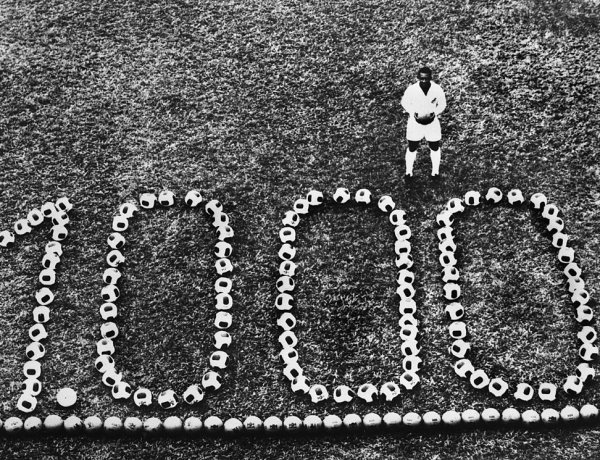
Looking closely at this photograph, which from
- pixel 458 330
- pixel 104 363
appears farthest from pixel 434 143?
pixel 104 363

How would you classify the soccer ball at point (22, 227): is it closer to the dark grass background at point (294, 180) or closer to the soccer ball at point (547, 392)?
the dark grass background at point (294, 180)

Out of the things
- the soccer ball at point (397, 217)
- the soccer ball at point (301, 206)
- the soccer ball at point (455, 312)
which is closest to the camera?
the soccer ball at point (455, 312)

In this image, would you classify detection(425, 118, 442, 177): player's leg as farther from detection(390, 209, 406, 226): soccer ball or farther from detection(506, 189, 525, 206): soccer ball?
detection(506, 189, 525, 206): soccer ball

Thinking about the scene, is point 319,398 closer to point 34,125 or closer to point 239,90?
point 239,90

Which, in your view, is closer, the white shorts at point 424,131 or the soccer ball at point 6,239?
the white shorts at point 424,131

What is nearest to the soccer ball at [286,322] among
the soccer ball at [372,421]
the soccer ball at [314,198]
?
the soccer ball at [372,421]

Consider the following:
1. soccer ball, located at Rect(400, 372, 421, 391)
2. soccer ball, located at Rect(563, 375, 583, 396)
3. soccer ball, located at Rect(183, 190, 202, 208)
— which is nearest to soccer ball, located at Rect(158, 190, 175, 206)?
soccer ball, located at Rect(183, 190, 202, 208)

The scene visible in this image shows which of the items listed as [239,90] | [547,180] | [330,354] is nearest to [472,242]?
[547,180]

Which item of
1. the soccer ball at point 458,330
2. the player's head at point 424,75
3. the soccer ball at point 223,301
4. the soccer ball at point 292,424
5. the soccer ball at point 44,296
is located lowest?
the soccer ball at point 292,424
